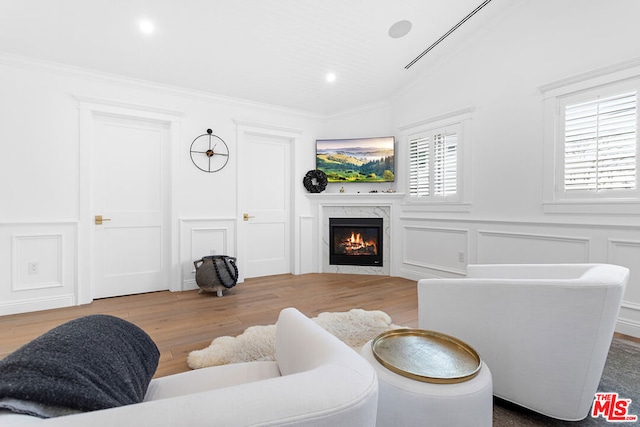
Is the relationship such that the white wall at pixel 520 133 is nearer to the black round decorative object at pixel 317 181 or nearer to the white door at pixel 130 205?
the black round decorative object at pixel 317 181

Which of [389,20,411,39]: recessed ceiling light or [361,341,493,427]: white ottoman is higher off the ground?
[389,20,411,39]: recessed ceiling light

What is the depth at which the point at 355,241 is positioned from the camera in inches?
192

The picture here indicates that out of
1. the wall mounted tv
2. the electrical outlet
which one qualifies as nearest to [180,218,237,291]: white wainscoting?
the electrical outlet

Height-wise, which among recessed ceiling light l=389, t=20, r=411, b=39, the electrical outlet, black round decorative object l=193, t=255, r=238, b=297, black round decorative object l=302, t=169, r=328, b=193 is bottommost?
black round decorative object l=193, t=255, r=238, b=297

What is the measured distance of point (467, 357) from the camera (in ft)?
4.07

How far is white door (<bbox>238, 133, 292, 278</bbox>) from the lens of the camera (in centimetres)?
447

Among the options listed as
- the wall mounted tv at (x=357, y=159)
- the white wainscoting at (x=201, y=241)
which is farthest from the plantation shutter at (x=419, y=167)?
the white wainscoting at (x=201, y=241)

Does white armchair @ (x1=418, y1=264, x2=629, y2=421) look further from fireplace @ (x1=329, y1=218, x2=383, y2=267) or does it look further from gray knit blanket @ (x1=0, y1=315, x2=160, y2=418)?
fireplace @ (x1=329, y1=218, x2=383, y2=267)

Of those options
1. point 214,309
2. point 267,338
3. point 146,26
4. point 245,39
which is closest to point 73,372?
point 267,338

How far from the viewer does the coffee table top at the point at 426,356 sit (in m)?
1.11

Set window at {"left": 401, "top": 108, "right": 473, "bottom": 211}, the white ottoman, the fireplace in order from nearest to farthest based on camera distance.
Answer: the white ottoman → window at {"left": 401, "top": 108, "right": 473, "bottom": 211} → the fireplace

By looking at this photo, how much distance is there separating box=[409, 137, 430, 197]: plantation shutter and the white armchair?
9.16 feet

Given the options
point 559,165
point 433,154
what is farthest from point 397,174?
point 559,165

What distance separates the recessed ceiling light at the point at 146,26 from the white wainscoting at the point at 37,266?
2.10 metres
